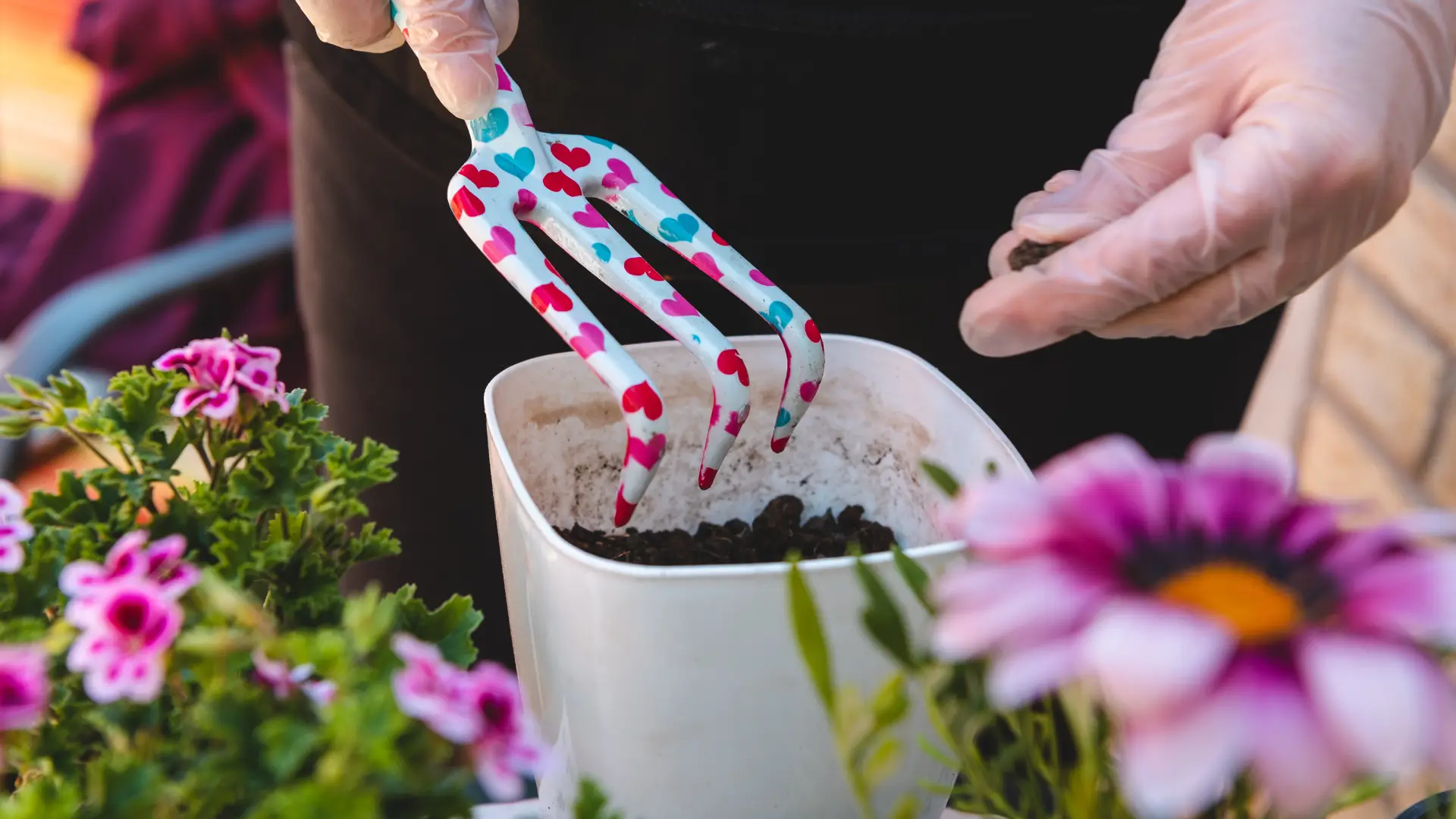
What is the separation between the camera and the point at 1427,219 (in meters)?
0.91

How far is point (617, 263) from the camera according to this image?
1.59ft

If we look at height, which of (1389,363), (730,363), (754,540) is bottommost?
(1389,363)

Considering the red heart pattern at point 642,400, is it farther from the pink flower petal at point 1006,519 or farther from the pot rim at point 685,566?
the pink flower petal at point 1006,519

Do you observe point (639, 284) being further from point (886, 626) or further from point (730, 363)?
point (886, 626)

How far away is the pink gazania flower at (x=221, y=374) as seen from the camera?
40cm

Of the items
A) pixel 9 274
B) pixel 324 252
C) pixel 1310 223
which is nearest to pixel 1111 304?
pixel 1310 223

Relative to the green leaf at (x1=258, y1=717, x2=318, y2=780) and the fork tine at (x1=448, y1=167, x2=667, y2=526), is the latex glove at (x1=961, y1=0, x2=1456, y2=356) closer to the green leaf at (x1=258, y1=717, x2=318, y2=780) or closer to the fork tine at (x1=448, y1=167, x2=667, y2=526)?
the fork tine at (x1=448, y1=167, x2=667, y2=526)

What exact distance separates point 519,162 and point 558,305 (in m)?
0.08

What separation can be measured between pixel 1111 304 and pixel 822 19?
22 centimetres

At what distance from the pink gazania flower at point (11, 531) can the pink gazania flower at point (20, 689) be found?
0.07 meters

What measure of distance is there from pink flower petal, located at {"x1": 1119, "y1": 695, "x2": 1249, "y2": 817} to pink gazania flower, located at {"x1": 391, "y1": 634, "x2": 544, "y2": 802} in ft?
0.43

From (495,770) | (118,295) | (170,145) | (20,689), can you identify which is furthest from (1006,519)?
(170,145)

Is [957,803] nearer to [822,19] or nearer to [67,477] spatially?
[67,477]

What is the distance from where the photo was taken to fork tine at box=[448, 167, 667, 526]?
45 cm
